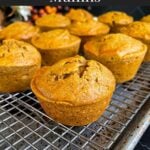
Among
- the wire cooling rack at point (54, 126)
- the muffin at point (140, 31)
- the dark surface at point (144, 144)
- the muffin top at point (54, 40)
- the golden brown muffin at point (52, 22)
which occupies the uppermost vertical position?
the muffin at point (140, 31)

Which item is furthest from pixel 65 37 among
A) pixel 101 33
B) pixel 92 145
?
pixel 92 145

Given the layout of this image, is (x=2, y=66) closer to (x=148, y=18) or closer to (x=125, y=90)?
(x=125, y=90)

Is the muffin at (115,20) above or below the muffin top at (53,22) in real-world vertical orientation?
above

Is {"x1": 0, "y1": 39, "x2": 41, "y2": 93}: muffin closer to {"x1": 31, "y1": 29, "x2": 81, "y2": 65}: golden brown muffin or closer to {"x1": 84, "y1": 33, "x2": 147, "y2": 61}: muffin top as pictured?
{"x1": 31, "y1": 29, "x2": 81, "y2": 65}: golden brown muffin

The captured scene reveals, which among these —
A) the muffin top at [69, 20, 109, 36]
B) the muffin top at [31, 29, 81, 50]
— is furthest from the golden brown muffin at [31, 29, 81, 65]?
the muffin top at [69, 20, 109, 36]

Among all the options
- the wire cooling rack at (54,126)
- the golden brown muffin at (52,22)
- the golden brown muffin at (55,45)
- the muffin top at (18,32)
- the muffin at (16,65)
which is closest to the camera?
the wire cooling rack at (54,126)

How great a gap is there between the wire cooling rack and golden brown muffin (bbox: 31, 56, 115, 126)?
4 cm

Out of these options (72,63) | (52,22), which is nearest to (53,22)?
(52,22)

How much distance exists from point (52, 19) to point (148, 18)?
605mm

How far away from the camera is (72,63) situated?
0.99m

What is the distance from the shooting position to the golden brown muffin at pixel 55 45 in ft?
4.19

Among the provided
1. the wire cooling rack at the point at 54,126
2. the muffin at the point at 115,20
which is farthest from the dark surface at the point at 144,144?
the muffin at the point at 115,20

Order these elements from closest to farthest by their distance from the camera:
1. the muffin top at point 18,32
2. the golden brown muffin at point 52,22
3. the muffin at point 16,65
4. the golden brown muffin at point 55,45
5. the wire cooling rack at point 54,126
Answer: the wire cooling rack at point 54,126 → the muffin at point 16,65 → the golden brown muffin at point 55,45 → the muffin top at point 18,32 → the golden brown muffin at point 52,22

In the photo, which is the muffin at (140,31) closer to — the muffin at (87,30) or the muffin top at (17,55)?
the muffin at (87,30)
